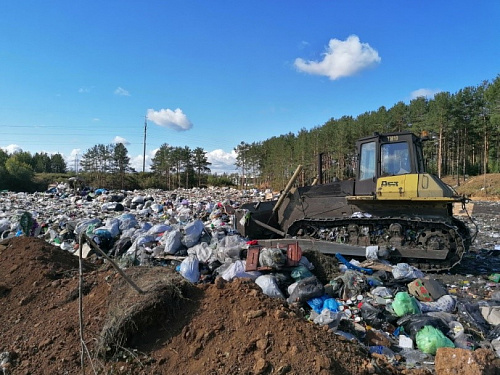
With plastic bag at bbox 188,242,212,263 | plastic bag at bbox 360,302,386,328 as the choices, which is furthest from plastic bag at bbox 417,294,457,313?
plastic bag at bbox 188,242,212,263

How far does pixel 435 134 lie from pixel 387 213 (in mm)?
30856

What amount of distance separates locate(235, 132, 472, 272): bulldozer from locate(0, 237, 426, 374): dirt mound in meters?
2.78

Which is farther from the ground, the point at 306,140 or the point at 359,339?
the point at 306,140

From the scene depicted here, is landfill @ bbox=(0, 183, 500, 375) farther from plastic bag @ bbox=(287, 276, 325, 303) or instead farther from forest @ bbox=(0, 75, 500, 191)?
forest @ bbox=(0, 75, 500, 191)

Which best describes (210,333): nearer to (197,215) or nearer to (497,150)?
(197,215)

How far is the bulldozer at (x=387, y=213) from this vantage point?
19.7 feet

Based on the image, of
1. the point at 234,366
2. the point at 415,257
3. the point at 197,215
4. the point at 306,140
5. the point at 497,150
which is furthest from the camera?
the point at 306,140

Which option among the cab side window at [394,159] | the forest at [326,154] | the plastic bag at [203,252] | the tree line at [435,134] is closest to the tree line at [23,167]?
the forest at [326,154]

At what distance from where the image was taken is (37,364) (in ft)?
9.27

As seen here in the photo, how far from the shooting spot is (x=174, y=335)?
8.79 feet

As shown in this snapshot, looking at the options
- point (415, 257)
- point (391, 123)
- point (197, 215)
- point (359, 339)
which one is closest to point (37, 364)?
point (359, 339)

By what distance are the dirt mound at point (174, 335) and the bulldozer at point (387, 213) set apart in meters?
2.78

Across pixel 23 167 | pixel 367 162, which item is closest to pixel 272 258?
pixel 367 162

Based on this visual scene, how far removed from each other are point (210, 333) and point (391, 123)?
36.0m
